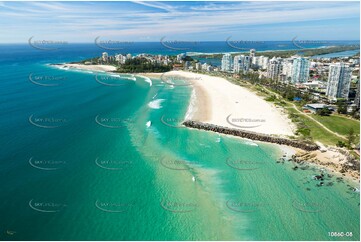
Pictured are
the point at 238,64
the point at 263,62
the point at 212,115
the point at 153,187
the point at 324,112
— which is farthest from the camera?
the point at 263,62

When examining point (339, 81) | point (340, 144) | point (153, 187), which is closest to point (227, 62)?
point (339, 81)

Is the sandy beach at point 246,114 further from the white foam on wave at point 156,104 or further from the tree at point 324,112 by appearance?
the white foam on wave at point 156,104

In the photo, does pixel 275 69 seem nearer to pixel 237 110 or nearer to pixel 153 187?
pixel 237 110

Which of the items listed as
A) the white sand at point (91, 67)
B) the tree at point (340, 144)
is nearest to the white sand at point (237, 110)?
the tree at point (340, 144)

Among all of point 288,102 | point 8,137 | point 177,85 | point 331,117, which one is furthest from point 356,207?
point 177,85

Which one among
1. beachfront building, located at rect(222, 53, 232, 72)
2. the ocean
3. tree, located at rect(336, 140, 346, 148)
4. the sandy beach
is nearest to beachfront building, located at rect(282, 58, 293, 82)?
the sandy beach

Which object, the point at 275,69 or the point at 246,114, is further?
the point at 275,69

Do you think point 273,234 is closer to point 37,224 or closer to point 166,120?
point 37,224

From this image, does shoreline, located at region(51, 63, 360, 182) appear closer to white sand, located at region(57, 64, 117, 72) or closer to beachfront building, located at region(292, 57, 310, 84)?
beachfront building, located at region(292, 57, 310, 84)
